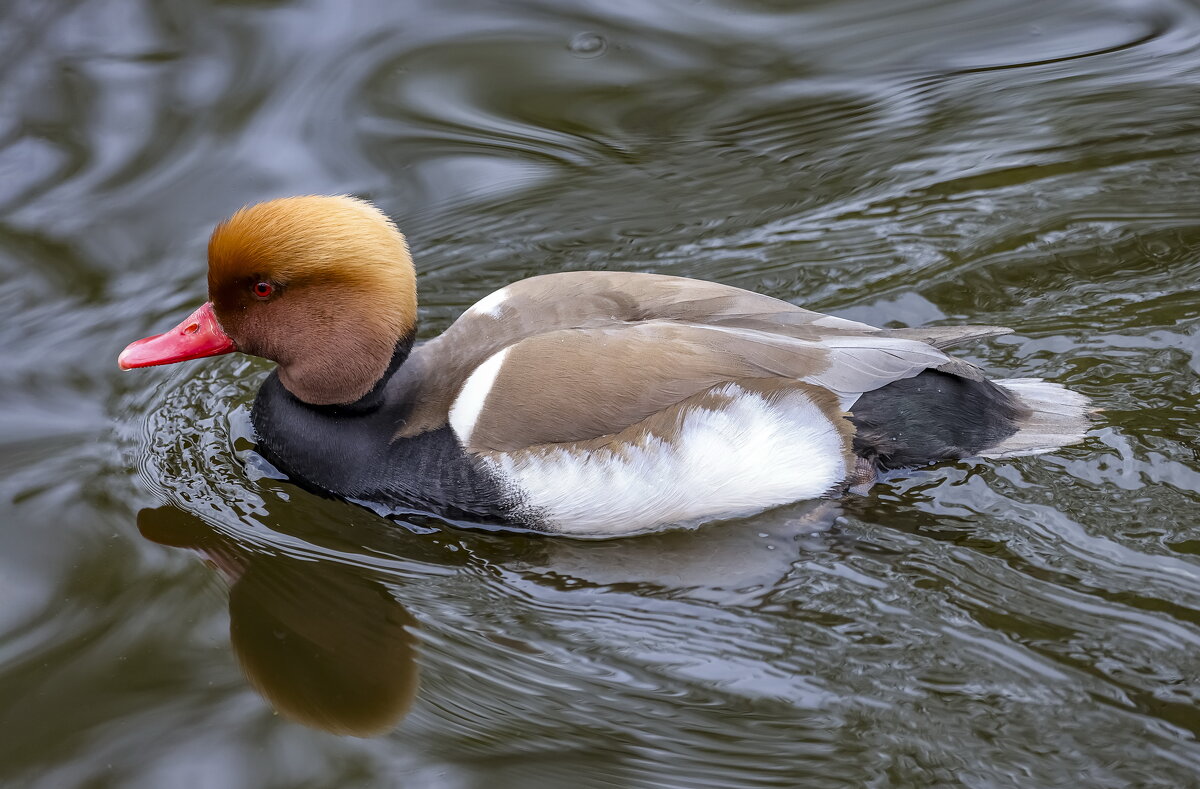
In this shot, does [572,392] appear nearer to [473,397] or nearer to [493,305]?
[473,397]

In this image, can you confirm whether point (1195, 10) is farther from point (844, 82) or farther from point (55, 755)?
point (55, 755)

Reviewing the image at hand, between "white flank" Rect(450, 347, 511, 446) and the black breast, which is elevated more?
"white flank" Rect(450, 347, 511, 446)

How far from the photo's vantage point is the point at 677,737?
3604mm

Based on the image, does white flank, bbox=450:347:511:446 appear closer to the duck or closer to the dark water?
the duck

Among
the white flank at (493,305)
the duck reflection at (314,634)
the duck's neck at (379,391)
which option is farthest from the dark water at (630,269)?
the white flank at (493,305)

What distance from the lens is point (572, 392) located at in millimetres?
4266

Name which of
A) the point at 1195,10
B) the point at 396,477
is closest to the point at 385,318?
the point at 396,477

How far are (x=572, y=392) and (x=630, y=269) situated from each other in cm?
172

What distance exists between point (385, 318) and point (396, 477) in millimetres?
547

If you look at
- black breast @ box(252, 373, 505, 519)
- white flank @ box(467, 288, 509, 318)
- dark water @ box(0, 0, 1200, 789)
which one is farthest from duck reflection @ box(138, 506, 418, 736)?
white flank @ box(467, 288, 509, 318)

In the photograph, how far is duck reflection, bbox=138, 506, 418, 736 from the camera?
3848mm

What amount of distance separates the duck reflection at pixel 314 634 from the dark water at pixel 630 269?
14 mm

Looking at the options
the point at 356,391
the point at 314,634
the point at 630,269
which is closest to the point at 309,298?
the point at 356,391

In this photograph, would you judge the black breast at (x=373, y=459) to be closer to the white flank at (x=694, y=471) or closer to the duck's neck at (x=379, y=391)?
the duck's neck at (x=379, y=391)
